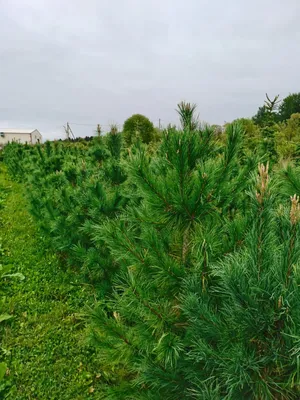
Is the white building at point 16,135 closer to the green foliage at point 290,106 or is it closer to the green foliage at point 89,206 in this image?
the green foliage at point 290,106

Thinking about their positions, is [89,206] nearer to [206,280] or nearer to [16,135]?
[206,280]

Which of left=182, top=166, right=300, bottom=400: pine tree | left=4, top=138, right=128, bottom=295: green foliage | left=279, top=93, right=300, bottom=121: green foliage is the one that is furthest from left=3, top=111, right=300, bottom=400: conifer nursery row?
left=279, top=93, right=300, bottom=121: green foliage

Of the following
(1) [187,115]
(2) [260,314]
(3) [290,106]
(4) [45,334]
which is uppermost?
(3) [290,106]

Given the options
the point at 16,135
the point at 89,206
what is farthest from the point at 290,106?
the point at 16,135

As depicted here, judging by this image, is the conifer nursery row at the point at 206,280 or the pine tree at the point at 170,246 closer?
the conifer nursery row at the point at 206,280

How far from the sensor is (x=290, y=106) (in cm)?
3036

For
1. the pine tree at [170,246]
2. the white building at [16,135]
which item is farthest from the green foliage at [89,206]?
the white building at [16,135]

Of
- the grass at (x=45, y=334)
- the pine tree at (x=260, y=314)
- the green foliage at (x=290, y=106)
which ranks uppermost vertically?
the green foliage at (x=290, y=106)

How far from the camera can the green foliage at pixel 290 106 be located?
99.8 ft

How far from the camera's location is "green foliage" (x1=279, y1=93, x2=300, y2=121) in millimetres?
30411

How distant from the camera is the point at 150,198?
4.92ft

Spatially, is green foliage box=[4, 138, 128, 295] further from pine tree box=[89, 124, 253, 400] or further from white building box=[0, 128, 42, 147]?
white building box=[0, 128, 42, 147]

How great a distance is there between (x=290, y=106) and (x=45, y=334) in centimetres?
3351

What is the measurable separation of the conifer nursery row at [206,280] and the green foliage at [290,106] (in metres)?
32.7
